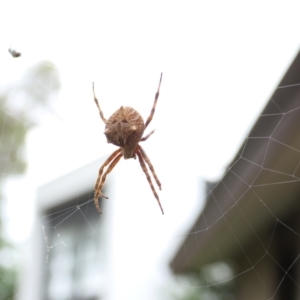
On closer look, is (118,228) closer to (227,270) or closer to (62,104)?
(227,270)

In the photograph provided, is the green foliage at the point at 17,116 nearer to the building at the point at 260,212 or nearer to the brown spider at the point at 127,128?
the building at the point at 260,212

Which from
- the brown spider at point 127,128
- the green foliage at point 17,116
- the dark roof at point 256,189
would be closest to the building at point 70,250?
the green foliage at point 17,116

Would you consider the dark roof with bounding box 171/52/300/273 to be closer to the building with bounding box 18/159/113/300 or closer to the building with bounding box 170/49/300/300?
the building with bounding box 170/49/300/300

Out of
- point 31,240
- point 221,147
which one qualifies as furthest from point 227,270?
point 31,240

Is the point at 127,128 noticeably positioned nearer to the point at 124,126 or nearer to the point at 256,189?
the point at 124,126

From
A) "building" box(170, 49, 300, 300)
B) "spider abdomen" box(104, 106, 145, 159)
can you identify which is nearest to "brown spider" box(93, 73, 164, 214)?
"spider abdomen" box(104, 106, 145, 159)

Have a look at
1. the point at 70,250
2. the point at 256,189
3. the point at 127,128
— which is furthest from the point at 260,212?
the point at 70,250
